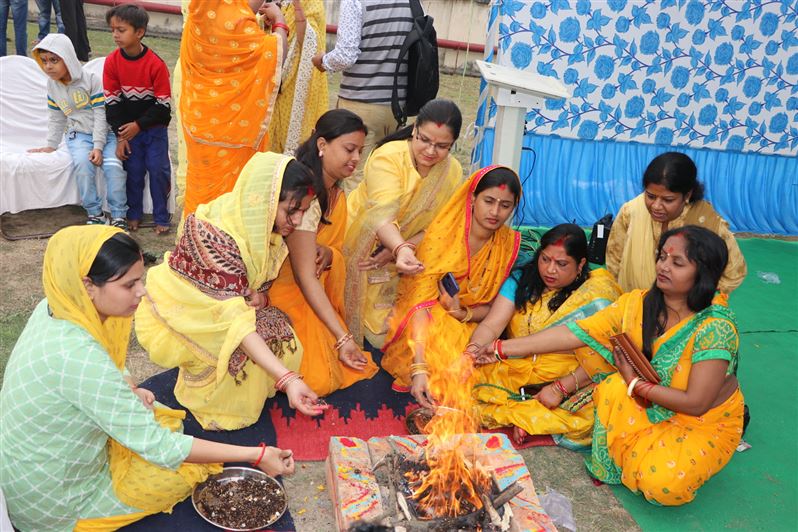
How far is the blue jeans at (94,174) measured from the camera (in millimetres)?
5309

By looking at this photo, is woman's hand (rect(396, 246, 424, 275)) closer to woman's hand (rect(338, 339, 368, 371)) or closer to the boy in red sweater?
woman's hand (rect(338, 339, 368, 371))

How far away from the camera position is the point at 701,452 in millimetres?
3277

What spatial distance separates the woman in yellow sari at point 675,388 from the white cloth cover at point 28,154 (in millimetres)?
3778

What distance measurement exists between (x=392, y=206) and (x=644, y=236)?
155cm

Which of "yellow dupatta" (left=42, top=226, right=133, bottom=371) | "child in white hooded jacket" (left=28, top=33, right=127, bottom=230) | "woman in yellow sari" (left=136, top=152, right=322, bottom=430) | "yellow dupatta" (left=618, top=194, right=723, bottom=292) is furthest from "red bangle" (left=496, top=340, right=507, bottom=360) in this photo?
"child in white hooded jacket" (left=28, top=33, right=127, bottom=230)

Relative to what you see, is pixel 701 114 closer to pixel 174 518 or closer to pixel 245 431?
pixel 245 431

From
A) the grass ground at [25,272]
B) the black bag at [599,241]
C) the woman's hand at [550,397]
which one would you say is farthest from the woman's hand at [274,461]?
the black bag at [599,241]

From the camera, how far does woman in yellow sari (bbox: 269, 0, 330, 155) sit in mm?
5094

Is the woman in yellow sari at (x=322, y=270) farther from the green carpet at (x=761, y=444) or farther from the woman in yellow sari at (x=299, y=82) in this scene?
the green carpet at (x=761, y=444)

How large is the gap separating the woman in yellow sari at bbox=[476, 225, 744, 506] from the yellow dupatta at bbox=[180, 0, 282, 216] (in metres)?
2.72

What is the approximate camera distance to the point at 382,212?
412 centimetres

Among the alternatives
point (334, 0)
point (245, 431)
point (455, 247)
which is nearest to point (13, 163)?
point (245, 431)

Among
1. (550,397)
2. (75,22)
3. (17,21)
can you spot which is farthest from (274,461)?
(17,21)

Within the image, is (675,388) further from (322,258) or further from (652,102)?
(652,102)
